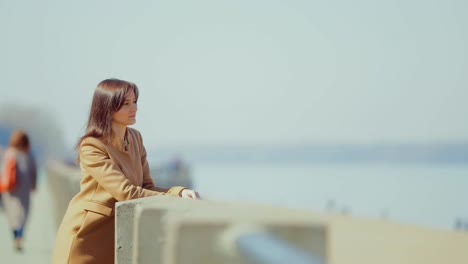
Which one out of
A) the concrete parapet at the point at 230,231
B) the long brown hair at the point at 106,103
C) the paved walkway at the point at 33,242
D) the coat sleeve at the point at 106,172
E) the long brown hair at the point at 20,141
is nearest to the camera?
the concrete parapet at the point at 230,231

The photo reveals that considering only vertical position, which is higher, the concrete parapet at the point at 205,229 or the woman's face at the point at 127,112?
the woman's face at the point at 127,112

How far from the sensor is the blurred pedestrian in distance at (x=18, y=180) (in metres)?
10.9

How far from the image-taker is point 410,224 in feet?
34.0

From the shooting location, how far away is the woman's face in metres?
4.18

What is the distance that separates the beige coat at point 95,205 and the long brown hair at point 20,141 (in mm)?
6788

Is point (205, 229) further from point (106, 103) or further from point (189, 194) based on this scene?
point (106, 103)

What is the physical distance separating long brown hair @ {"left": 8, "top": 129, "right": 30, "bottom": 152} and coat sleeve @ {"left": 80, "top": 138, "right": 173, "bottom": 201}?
6.86 metres

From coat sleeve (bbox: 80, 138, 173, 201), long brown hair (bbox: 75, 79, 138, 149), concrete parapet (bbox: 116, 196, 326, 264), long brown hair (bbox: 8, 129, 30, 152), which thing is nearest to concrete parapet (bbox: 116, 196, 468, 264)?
concrete parapet (bbox: 116, 196, 326, 264)

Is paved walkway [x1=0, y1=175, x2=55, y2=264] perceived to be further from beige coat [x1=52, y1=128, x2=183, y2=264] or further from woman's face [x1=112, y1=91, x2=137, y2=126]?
woman's face [x1=112, y1=91, x2=137, y2=126]

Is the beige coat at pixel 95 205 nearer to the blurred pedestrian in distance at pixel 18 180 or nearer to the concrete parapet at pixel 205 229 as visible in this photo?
the concrete parapet at pixel 205 229

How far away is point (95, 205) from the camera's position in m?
4.11

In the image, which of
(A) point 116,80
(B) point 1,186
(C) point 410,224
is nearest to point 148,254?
(A) point 116,80

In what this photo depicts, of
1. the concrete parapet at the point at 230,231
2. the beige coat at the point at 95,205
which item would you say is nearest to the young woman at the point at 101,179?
the beige coat at the point at 95,205

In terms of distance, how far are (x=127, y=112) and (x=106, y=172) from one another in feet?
1.08
